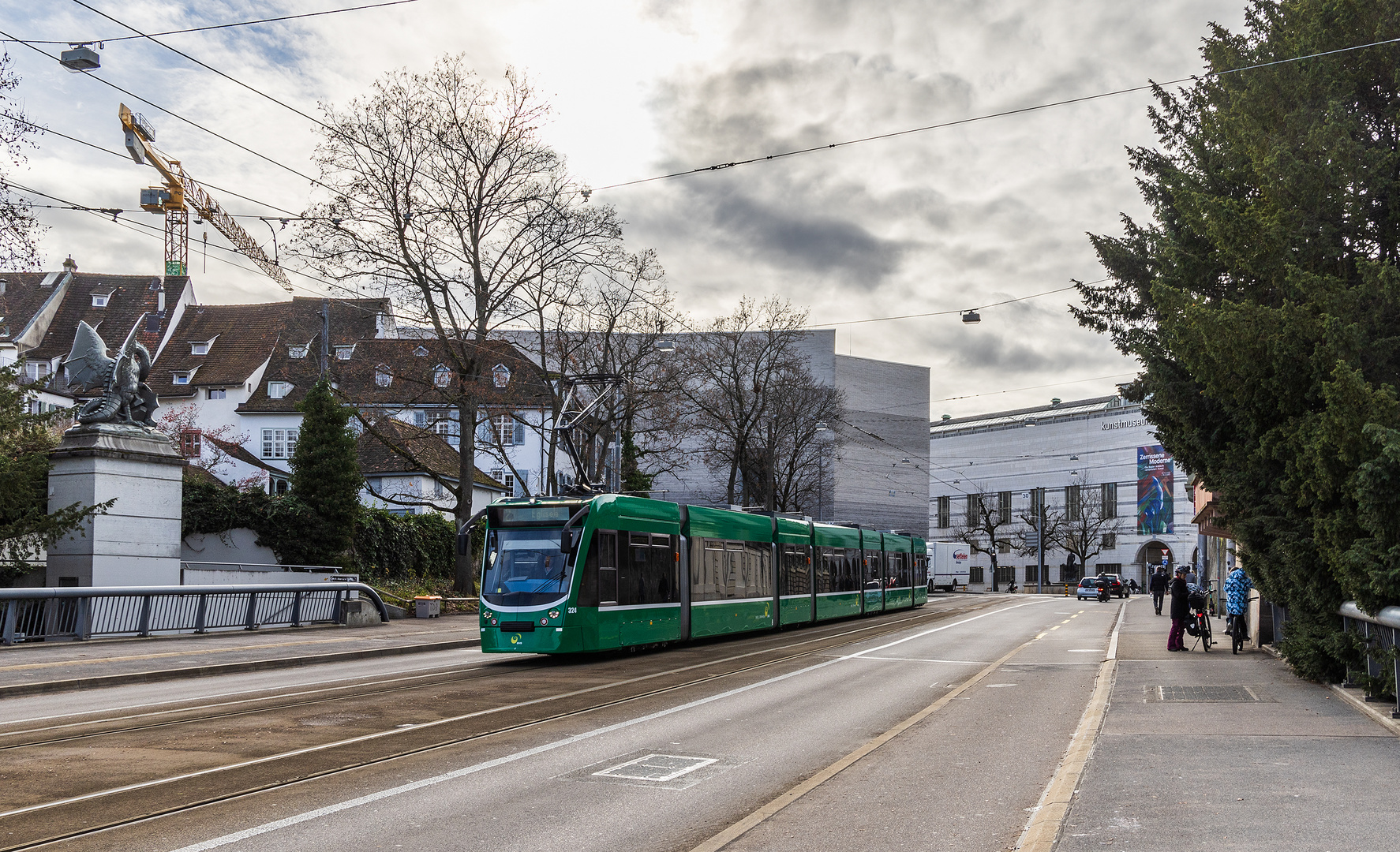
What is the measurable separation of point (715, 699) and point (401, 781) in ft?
20.4

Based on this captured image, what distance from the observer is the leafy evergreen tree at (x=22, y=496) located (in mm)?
21828

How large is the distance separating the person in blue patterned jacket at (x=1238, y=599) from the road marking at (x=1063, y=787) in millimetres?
8923

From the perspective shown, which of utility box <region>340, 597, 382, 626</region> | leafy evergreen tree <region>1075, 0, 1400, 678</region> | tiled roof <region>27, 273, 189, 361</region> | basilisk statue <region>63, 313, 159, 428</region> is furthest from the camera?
tiled roof <region>27, 273, 189, 361</region>

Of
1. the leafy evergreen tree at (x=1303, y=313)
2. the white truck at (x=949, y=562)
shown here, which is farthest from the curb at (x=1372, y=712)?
the white truck at (x=949, y=562)

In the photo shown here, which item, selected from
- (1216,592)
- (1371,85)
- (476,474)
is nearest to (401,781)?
(1371,85)

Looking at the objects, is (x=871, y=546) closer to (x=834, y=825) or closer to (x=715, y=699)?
(x=715, y=699)

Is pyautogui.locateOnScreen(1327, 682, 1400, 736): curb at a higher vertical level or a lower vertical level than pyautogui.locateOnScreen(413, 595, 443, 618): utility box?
higher

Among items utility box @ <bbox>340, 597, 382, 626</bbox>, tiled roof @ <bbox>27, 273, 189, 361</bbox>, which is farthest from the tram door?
tiled roof @ <bbox>27, 273, 189, 361</bbox>

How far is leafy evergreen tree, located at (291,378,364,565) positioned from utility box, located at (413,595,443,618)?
4109 millimetres

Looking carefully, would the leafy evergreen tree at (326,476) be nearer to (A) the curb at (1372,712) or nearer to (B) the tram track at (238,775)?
(B) the tram track at (238,775)

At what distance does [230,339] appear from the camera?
68938 mm

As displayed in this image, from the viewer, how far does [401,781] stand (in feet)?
28.3

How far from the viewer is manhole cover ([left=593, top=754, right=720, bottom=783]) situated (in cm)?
906

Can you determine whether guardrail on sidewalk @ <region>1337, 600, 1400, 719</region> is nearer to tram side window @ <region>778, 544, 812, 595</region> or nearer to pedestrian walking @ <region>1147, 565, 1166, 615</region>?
tram side window @ <region>778, 544, 812, 595</region>
